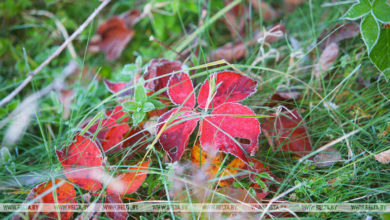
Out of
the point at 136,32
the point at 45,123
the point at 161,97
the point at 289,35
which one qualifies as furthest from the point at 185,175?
the point at 136,32

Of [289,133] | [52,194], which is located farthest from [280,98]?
[52,194]

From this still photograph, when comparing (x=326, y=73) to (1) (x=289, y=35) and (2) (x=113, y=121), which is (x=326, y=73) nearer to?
(1) (x=289, y=35)

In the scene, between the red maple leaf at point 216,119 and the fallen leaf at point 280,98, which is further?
the fallen leaf at point 280,98

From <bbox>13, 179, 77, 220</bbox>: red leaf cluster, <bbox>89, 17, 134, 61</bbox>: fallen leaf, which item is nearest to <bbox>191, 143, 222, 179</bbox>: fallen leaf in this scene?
<bbox>13, 179, 77, 220</bbox>: red leaf cluster

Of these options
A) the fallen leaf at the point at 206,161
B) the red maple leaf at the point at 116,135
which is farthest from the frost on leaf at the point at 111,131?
the fallen leaf at the point at 206,161

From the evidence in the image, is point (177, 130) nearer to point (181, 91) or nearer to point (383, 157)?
point (181, 91)

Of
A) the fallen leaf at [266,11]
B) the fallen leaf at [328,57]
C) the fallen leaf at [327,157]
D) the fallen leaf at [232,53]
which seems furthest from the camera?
the fallen leaf at [266,11]

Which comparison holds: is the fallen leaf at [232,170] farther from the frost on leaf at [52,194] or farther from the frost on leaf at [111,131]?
the frost on leaf at [52,194]
